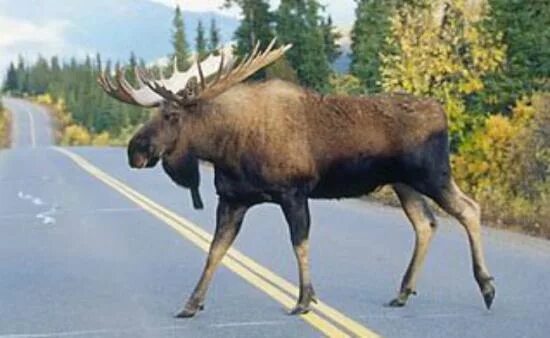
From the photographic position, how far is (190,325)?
9.34 meters

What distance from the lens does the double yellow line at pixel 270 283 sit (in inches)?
352

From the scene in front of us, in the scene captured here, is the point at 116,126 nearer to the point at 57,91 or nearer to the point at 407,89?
the point at 57,91

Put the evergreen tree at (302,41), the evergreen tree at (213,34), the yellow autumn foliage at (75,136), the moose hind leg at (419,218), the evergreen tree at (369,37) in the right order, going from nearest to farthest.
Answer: the moose hind leg at (419,218)
the evergreen tree at (369,37)
the evergreen tree at (302,41)
the evergreen tree at (213,34)
the yellow autumn foliage at (75,136)

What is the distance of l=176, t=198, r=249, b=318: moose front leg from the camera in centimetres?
969

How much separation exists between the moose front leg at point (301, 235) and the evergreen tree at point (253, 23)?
43.3 m

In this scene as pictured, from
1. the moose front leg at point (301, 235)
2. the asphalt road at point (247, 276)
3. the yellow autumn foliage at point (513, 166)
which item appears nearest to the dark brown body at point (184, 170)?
the moose front leg at point (301, 235)

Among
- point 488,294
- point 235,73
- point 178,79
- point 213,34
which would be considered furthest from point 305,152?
point 213,34

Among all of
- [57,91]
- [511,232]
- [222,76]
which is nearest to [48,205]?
[511,232]

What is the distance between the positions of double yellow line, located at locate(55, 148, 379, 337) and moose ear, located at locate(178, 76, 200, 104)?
167cm

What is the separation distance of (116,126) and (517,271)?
122303 millimetres

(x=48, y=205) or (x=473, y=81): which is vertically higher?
(x=473, y=81)

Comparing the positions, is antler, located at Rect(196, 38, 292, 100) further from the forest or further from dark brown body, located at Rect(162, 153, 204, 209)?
the forest

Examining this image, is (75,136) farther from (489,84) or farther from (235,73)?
(235,73)

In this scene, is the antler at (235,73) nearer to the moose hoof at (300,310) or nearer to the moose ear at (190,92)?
the moose ear at (190,92)
